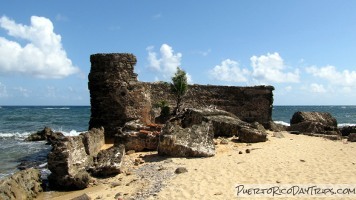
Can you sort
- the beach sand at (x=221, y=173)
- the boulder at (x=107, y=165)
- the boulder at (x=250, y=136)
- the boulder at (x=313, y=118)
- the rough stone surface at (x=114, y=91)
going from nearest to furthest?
the beach sand at (x=221, y=173)
the boulder at (x=107, y=165)
the boulder at (x=250, y=136)
the rough stone surface at (x=114, y=91)
the boulder at (x=313, y=118)

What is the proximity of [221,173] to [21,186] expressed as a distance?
522cm

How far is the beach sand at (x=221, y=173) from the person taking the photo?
8430 mm

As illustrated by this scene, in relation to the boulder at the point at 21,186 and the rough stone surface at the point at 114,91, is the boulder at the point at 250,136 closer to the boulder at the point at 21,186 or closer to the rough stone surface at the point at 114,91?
the rough stone surface at the point at 114,91

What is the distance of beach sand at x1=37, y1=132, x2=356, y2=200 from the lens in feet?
27.7

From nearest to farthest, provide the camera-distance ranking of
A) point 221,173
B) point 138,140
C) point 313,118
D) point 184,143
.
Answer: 1. point 221,173
2. point 184,143
3. point 138,140
4. point 313,118

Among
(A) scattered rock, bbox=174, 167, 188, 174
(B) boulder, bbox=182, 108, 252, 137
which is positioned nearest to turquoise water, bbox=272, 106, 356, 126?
(B) boulder, bbox=182, 108, 252, 137

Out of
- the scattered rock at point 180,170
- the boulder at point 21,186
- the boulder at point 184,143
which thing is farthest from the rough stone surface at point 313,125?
the boulder at point 21,186

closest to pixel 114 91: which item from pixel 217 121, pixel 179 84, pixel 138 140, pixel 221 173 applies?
pixel 138 140

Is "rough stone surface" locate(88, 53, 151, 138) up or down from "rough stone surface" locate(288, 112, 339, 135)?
up

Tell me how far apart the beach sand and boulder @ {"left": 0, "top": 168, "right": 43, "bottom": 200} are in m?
0.33

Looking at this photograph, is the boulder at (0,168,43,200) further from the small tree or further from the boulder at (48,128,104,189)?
the small tree

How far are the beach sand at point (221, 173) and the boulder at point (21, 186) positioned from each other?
0.33 metres

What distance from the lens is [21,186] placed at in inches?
346

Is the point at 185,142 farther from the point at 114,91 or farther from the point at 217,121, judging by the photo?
the point at 114,91
